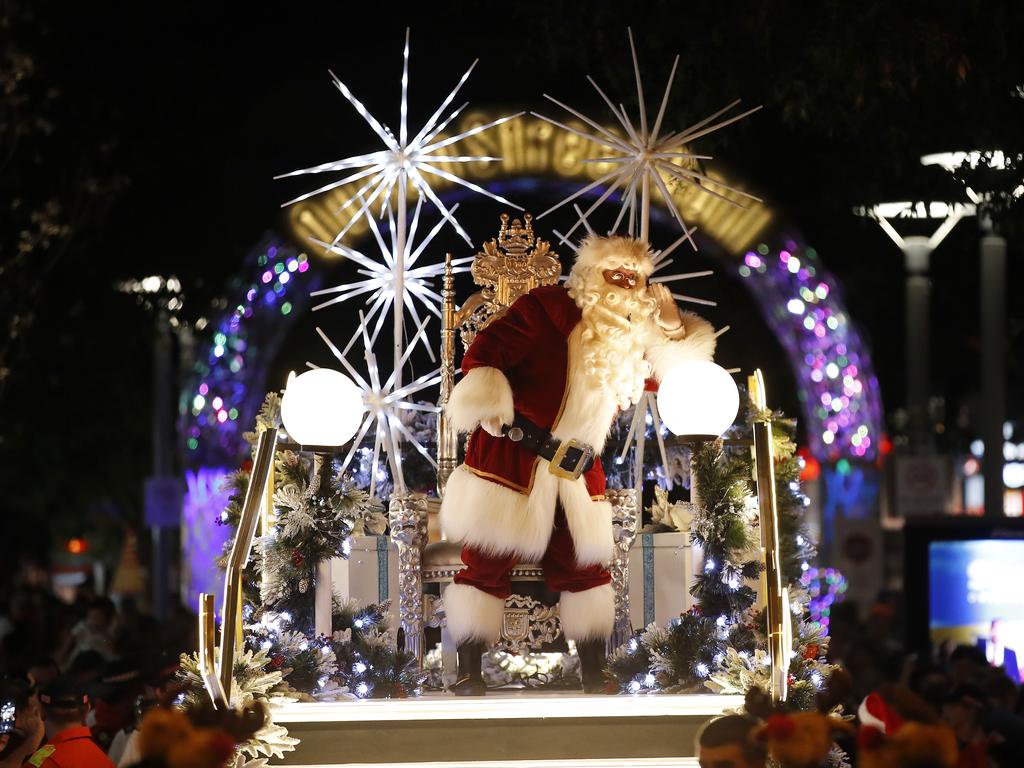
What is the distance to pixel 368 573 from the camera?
8.55 meters

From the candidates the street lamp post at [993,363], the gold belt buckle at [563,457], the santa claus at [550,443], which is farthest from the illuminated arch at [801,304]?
the gold belt buckle at [563,457]

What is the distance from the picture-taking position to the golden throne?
8.22 meters

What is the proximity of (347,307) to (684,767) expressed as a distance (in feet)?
29.3

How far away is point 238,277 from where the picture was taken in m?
16.8

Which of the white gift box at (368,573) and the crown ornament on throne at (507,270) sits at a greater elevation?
the crown ornament on throne at (507,270)

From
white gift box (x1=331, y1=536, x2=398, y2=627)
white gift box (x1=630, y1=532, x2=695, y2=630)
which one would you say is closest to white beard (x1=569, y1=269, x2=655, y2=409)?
white gift box (x1=630, y1=532, x2=695, y2=630)

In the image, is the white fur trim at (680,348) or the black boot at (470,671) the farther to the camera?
the white fur trim at (680,348)

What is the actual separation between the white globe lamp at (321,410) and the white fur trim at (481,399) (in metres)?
0.56

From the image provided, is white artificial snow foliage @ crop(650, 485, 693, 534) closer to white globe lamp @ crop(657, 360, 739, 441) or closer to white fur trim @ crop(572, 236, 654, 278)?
white globe lamp @ crop(657, 360, 739, 441)

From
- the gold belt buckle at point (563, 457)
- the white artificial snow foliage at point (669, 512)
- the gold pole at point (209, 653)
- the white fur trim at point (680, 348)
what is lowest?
the gold pole at point (209, 653)

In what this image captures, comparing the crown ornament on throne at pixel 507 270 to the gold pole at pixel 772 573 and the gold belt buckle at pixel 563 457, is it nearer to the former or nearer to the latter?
the gold belt buckle at pixel 563 457

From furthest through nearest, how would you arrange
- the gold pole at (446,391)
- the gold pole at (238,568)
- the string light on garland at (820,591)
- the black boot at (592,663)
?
the gold pole at (446,391), the string light on garland at (820,591), the black boot at (592,663), the gold pole at (238,568)

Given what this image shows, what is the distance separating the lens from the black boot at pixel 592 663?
800 cm

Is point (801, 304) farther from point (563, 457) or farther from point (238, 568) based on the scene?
point (238, 568)
